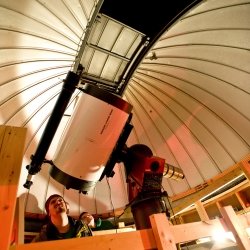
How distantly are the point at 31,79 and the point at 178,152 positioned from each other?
2.45 meters

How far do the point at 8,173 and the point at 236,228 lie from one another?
4.58 feet

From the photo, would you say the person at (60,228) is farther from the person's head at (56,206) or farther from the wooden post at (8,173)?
the wooden post at (8,173)

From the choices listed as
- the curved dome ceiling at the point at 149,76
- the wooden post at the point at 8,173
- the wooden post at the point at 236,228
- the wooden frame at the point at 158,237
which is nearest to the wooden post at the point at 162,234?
the wooden frame at the point at 158,237

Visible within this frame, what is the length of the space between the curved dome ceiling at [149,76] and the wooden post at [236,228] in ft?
5.04

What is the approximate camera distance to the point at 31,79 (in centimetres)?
269

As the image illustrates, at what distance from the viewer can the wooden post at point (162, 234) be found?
3.54ft

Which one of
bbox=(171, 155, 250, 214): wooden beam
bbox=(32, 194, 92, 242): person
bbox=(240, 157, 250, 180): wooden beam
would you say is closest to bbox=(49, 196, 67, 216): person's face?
bbox=(32, 194, 92, 242): person

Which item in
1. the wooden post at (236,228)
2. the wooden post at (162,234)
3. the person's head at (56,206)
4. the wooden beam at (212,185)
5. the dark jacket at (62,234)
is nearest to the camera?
the wooden post at (162,234)

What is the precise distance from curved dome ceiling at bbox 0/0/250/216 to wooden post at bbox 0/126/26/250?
1.44 meters

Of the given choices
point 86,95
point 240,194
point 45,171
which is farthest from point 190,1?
point 240,194

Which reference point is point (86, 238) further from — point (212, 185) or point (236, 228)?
point (212, 185)

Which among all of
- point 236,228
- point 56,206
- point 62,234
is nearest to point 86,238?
point 236,228

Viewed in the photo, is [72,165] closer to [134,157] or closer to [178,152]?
[134,157]

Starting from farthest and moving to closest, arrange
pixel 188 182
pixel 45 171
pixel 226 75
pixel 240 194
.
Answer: pixel 240 194 → pixel 188 182 → pixel 45 171 → pixel 226 75
